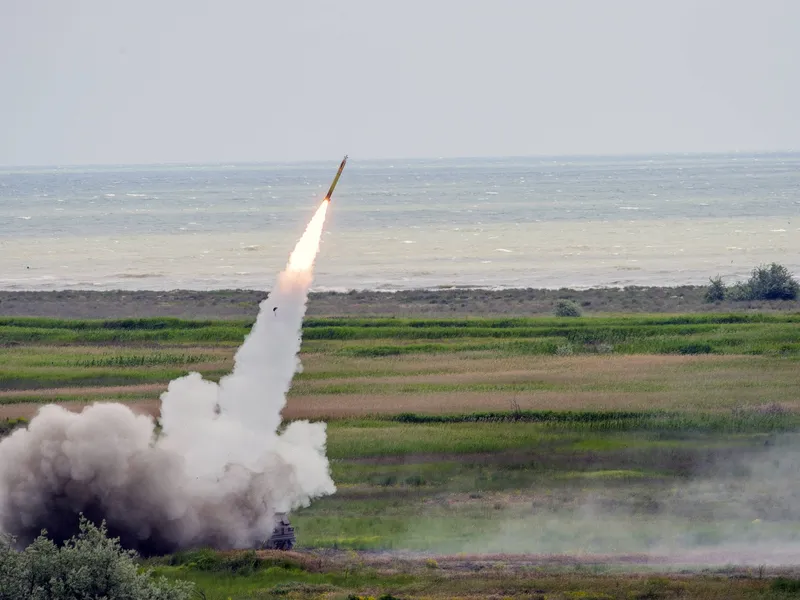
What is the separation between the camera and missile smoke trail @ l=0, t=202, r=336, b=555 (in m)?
35.5

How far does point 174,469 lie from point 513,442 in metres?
14.2

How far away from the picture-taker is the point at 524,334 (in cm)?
6888

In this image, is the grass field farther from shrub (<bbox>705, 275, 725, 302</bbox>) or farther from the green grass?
shrub (<bbox>705, 275, 725, 302</bbox>)

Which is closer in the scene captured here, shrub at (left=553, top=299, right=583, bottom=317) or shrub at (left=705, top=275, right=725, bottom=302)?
shrub at (left=553, top=299, right=583, bottom=317)

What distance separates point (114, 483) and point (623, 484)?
16.0 metres

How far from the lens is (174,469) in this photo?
36.6 metres

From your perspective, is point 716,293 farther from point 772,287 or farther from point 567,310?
point 567,310

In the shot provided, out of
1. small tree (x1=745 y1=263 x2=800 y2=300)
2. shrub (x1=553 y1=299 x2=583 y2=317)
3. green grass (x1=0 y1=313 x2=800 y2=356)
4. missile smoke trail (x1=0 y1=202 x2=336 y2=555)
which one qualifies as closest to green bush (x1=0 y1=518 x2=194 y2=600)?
missile smoke trail (x1=0 y1=202 x2=336 y2=555)

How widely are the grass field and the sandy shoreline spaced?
7.07m

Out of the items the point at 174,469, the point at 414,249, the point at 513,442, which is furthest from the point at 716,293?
the point at 174,469

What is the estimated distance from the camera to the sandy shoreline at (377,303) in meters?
80.9

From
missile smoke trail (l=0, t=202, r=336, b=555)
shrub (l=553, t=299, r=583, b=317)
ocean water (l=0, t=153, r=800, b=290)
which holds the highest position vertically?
ocean water (l=0, t=153, r=800, b=290)

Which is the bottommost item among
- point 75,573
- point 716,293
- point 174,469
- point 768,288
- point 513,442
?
point 75,573

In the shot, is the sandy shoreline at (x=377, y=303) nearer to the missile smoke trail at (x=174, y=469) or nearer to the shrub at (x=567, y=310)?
the shrub at (x=567, y=310)
